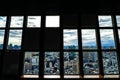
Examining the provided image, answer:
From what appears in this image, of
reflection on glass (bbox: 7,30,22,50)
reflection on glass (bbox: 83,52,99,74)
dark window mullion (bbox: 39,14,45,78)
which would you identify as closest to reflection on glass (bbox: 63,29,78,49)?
reflection on glass (bbox: 83,52,99,74)

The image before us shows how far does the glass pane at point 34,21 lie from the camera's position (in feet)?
11.4

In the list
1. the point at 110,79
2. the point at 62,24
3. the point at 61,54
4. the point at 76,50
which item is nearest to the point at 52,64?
the point at 61,54

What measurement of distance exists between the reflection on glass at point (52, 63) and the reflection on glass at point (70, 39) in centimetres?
30

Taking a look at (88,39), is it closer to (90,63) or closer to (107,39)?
(107,39)


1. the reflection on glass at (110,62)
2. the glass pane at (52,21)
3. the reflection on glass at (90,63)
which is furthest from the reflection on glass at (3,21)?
the reflection on glass at (110,62)

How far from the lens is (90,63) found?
10.7 feet

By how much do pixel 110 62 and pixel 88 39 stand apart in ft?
2.12

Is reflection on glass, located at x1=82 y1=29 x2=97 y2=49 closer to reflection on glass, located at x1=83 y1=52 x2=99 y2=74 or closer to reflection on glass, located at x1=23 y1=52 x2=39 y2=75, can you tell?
reflection on glass, located at x1=83 y1=52 x2=99 y2=74

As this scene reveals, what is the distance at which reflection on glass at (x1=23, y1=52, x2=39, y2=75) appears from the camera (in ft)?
10.6

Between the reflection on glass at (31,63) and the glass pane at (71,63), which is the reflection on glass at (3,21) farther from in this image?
the glass pane at (71,63)

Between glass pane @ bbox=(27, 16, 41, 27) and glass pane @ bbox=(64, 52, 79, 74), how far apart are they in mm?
890

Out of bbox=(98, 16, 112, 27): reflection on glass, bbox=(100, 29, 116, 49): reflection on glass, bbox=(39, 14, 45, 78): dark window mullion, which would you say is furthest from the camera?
bbox=(98, 16, 112, 27): reflection on glass

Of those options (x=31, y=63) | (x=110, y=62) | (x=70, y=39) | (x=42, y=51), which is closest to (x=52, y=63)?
(x=42, y=51)

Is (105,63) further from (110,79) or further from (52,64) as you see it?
(52,64)
